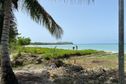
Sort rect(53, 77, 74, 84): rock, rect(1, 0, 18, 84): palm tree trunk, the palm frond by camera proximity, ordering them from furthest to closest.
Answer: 1. the palm frond
2. rect(53, 77, 74, 84): rock
3. rect(1, 0, 18, 84): palm tree trunk

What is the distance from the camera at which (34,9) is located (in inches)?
569

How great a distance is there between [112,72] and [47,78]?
294cm

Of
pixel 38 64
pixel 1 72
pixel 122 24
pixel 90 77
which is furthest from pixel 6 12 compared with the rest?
pixel 38 64

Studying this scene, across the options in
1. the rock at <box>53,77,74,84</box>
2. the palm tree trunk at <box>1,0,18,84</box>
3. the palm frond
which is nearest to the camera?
the palm tree trunk at <box>1,0,18,84</box>

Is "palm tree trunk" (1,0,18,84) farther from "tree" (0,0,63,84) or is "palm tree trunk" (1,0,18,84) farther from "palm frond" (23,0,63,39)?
"palm frond" (23,0,63,39)

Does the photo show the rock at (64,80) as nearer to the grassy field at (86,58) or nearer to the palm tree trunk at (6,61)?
the palm tree trunk at (6,61)

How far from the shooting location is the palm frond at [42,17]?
14312 millimetres

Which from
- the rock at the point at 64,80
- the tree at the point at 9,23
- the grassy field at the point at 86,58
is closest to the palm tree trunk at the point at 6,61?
the tree at the point at 9,23

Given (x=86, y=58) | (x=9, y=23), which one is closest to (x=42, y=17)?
(x=9, y=23)

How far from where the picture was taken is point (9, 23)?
12109mm

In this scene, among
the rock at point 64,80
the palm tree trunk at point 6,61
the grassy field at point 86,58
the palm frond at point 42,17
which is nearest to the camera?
the palm tree trunk at point 6,61

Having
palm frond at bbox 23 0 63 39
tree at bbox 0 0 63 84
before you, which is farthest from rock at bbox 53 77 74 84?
palm frond at bbox 23 0 63 39

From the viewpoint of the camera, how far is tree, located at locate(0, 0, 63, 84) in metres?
11.7

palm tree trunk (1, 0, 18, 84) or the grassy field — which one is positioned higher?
palm tree trunk (1, 0, 18, 84)
